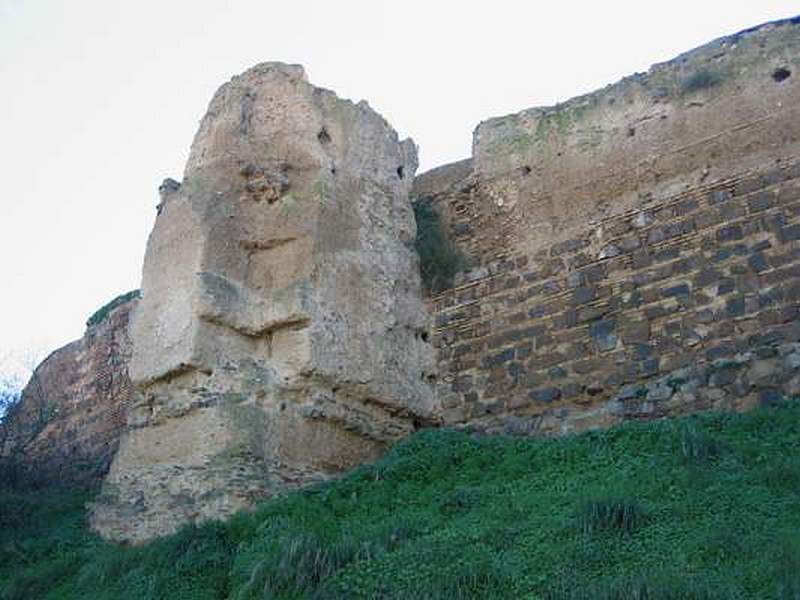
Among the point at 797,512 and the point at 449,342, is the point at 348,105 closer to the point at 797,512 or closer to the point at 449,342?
the point at 449,342

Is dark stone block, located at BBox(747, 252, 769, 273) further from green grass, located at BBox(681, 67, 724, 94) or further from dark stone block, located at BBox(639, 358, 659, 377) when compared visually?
green grass, located at BBox(681, 67, 724, 94)

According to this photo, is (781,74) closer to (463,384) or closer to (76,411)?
(463,384)

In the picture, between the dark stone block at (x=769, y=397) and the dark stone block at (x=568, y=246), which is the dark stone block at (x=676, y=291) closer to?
the dark stone block at (x=568, y=246)

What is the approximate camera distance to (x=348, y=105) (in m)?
8.68

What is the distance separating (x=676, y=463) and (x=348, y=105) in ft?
14.3

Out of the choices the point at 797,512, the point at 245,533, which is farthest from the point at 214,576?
the point at 797,512

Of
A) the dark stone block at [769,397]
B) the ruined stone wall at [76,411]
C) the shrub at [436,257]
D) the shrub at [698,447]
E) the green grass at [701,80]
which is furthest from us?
the ruined stone wall at [76,411]

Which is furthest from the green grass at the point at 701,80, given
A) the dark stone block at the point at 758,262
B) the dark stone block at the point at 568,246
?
the dark stone block at the point at 758,262

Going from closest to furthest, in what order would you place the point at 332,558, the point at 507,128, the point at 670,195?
the point at 332,558, the point at 670,195, the point at 507,128

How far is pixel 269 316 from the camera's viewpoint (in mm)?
7633

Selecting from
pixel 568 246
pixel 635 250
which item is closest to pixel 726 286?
pixel 635 250

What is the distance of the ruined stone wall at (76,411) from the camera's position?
9.88 metres

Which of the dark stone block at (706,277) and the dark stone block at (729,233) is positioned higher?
the dark stone block at (729,233)

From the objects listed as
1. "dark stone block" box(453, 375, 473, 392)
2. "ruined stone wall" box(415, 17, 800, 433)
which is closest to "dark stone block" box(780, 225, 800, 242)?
"ruined stone wall" box(415, 17, 800, 433)
